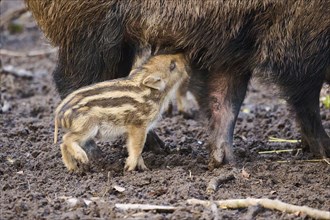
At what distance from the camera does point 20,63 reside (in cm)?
984

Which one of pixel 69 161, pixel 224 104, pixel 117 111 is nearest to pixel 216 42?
pixel 224 104

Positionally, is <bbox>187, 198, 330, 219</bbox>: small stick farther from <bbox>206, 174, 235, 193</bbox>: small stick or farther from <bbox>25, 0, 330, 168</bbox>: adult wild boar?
<bbox>25, 0, 330, 168</bbox>: adult wild boar

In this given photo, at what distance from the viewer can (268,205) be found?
4.32 m

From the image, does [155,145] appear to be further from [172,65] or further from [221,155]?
[172,65]

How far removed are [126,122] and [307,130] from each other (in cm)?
138

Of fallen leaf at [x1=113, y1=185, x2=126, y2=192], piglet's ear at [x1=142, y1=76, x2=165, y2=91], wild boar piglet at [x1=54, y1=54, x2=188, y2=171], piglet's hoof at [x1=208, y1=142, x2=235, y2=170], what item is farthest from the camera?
piglet's hoof at [x1=208, y1=142, x2=235, y2=170]

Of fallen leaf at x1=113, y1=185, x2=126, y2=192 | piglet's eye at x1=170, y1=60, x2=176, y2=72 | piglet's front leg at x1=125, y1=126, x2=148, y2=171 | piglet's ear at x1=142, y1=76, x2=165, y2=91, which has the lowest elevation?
fallen leaf at x1=113, y1=185, x2=126, y2=192

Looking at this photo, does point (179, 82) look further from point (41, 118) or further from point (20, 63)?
point (20, 63)

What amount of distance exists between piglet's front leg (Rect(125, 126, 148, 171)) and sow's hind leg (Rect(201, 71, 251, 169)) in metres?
0.57

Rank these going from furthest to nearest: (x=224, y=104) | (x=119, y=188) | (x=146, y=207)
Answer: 1. (x=224, y=104)
2. (x=119, y=188)
3. (x=146, y=207)

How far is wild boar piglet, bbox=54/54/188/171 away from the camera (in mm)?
5023

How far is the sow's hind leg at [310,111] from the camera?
555 cm

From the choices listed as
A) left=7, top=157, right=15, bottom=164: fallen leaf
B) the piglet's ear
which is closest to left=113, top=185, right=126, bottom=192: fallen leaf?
the piglet's ear

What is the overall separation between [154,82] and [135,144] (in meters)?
0.39
